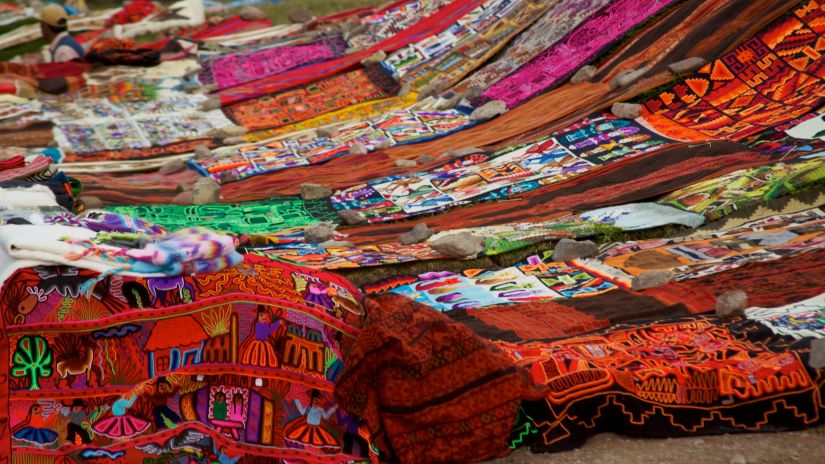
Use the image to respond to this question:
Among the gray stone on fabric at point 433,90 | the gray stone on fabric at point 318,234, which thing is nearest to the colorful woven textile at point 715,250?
the gray stone on fabric at point 318,234

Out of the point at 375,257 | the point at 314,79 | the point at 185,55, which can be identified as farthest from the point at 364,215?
the point at 185,55

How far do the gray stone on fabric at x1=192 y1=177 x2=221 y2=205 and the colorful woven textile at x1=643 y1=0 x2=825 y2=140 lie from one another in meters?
3.18

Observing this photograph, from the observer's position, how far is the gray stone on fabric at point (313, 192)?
7.09 m

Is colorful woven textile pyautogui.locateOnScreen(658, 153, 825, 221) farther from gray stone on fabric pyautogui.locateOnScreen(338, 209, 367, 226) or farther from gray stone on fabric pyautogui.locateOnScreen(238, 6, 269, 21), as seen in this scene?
gray stone on fabric pyautogui.locateOnScreen(238, 6, 269, 21)

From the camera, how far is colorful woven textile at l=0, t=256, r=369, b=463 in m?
3.74

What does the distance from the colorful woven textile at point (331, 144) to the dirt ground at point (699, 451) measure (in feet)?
15.0

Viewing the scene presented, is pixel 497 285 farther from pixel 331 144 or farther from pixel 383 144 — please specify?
pixel 331 144

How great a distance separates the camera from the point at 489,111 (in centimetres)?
843

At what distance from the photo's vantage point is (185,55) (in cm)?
1143

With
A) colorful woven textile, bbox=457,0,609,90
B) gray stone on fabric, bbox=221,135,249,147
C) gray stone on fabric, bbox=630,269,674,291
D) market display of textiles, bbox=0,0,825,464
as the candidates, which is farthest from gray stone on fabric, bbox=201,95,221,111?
gray stone on fabric, bbox=630,269,674,291

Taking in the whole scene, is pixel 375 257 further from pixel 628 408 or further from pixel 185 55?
pixel 185 55

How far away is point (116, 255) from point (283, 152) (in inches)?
183

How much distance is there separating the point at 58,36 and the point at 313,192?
18.9ft

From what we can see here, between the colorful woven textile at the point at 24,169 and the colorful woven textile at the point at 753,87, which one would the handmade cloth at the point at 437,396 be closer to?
the colorful woven textile at the point at 24,169
